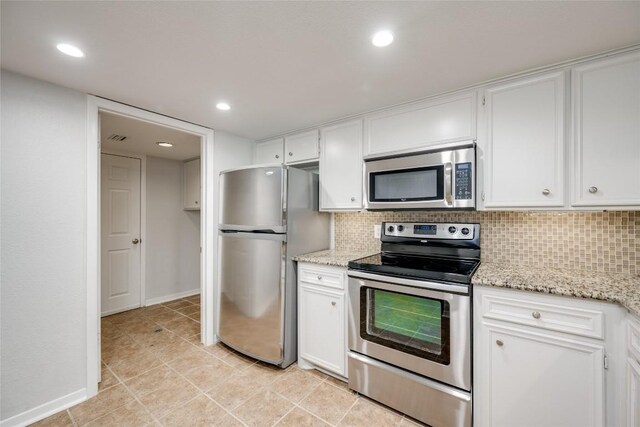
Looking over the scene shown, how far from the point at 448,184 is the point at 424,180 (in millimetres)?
181

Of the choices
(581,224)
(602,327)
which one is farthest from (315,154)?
(602,327)

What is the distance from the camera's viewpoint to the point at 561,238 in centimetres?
181

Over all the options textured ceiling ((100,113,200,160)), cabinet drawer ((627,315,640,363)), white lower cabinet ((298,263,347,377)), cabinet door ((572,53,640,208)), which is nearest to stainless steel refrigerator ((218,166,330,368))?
white lower cabinet ((298,263,347,377))

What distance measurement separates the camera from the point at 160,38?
1.38 meters

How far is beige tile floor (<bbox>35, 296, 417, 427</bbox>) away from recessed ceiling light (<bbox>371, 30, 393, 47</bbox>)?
2225 mm

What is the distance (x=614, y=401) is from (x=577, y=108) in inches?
59.0

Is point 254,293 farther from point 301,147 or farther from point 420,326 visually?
point 301,147

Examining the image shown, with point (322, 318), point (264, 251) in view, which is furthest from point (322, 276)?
point (264, 251)

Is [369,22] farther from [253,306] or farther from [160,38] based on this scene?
[253,306]

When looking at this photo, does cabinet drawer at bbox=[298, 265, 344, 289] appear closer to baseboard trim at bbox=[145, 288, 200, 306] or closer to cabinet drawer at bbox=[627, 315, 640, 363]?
cabinet drawer at bbox=[627, 315, 640, 363]

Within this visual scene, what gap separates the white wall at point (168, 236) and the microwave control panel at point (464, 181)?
3.98 metres

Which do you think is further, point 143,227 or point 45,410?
point 143,227

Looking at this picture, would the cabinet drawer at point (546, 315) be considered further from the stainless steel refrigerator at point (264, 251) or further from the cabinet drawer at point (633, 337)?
the stainless steel refrigerator at point (264, 251)

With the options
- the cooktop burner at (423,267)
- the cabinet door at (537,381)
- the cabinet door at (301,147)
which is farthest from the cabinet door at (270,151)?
the cabinet door at (537,381)
